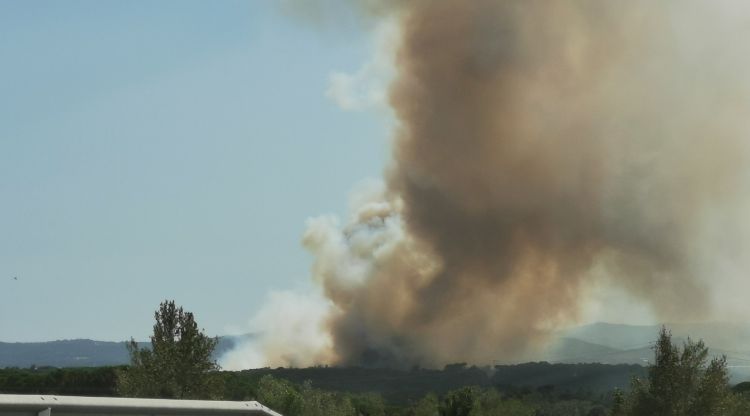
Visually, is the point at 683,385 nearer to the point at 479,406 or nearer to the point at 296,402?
the point at 479,406

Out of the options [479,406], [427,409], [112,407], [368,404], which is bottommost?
[112,407]

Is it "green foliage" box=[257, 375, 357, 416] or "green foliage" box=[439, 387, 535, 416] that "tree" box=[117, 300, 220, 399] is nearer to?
"green foliage" box=[257, 375, 357, 416]

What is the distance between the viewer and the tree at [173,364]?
8050 cm

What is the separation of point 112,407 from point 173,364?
212ft

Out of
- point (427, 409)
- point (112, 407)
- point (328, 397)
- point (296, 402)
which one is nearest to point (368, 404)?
Answer: point (427, 409)

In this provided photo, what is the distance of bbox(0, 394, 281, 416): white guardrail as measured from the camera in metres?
17.0

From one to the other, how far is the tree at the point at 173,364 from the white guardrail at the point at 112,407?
2407 inches

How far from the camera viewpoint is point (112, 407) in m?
18.1

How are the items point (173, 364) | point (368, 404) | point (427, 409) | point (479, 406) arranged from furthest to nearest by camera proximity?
point (368, 404), point (427, 409), point (479, 406), point (173, 364)

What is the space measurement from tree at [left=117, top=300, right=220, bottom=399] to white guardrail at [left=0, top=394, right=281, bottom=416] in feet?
201

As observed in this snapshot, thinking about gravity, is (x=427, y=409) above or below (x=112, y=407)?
above

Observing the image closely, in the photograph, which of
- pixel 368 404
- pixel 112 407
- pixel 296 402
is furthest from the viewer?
pixel 368 404

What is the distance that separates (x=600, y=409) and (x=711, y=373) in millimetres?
87853

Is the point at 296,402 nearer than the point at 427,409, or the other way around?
the point at 296,402
